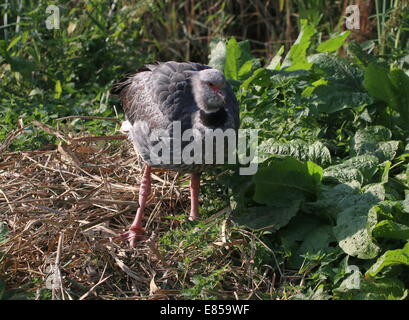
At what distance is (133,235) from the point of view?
372 centimetres

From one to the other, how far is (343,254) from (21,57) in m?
3.25

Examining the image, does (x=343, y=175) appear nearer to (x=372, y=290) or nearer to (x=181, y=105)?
(x=372, y=290)

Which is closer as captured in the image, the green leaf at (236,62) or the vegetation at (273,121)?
the vegetation at (273,121)

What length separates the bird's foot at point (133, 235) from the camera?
3.69 meters

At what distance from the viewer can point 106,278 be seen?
10.8 feet

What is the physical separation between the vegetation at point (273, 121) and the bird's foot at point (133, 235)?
4.5 inches

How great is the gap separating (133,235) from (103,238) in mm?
173

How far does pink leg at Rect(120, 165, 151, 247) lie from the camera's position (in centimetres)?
371

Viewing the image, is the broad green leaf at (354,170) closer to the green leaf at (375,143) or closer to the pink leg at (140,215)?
the green leaf at (375,143)
